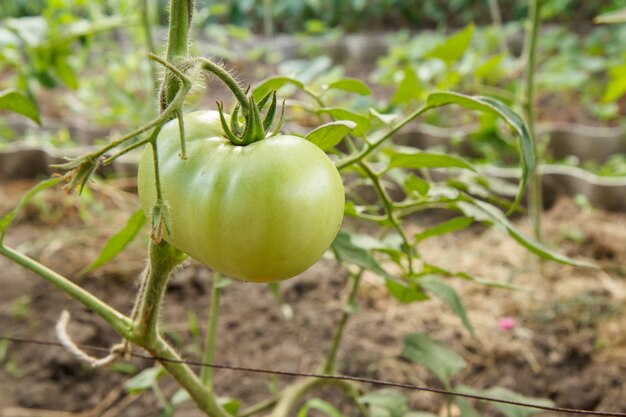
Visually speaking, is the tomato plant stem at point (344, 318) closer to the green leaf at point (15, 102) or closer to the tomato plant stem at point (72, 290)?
the tomato plant stem at point (72, 290)

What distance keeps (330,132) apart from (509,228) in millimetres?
230

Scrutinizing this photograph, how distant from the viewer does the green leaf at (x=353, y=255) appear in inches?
27.7

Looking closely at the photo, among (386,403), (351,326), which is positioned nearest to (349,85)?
(386,403)

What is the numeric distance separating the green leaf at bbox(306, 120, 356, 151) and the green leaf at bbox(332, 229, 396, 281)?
180mm

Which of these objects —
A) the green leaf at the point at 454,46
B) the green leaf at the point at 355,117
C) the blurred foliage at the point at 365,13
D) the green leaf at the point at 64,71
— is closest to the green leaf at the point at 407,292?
the green leaf at the point at 355,117

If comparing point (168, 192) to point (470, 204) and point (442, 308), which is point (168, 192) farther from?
point (442, 308)

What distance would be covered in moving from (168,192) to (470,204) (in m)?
0.41

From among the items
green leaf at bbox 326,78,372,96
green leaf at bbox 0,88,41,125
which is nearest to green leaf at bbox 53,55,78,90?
green leaf at bbox 0,88,41,125

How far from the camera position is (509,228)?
0.66 m

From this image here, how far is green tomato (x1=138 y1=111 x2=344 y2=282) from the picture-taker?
0.42 metres

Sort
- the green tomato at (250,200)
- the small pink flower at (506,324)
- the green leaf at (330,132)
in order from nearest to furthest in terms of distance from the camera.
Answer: the green tomato at (250,200) → the green leaf at (330,132) → the small pink flower at (506,324)

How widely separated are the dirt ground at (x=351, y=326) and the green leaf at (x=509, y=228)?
60 centimetres

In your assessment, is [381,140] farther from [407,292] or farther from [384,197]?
[407,292]

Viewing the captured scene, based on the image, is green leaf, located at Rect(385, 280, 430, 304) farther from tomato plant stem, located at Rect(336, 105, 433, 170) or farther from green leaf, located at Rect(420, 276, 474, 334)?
tomato plant stem, located at Rect(336, 105, 433, 170)
